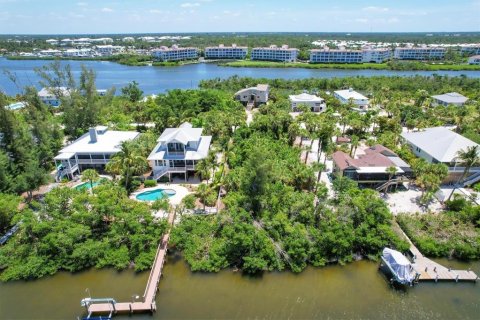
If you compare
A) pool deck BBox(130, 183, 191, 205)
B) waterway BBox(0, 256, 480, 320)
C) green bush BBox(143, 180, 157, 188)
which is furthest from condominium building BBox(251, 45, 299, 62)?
waterway BBox(0, 256, 480, 320)

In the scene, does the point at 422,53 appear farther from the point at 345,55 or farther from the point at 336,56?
the point at 336,56

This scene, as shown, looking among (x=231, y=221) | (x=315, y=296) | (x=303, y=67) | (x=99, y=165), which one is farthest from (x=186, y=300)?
(x=303, y=67)

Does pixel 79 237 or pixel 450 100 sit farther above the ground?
pixel 450 100

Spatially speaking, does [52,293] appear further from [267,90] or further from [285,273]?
[267,90]

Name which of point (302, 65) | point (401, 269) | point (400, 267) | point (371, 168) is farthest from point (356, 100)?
point (302, 65)

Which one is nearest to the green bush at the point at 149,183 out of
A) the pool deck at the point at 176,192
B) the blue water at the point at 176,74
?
the pool deck at the point at 176,192
